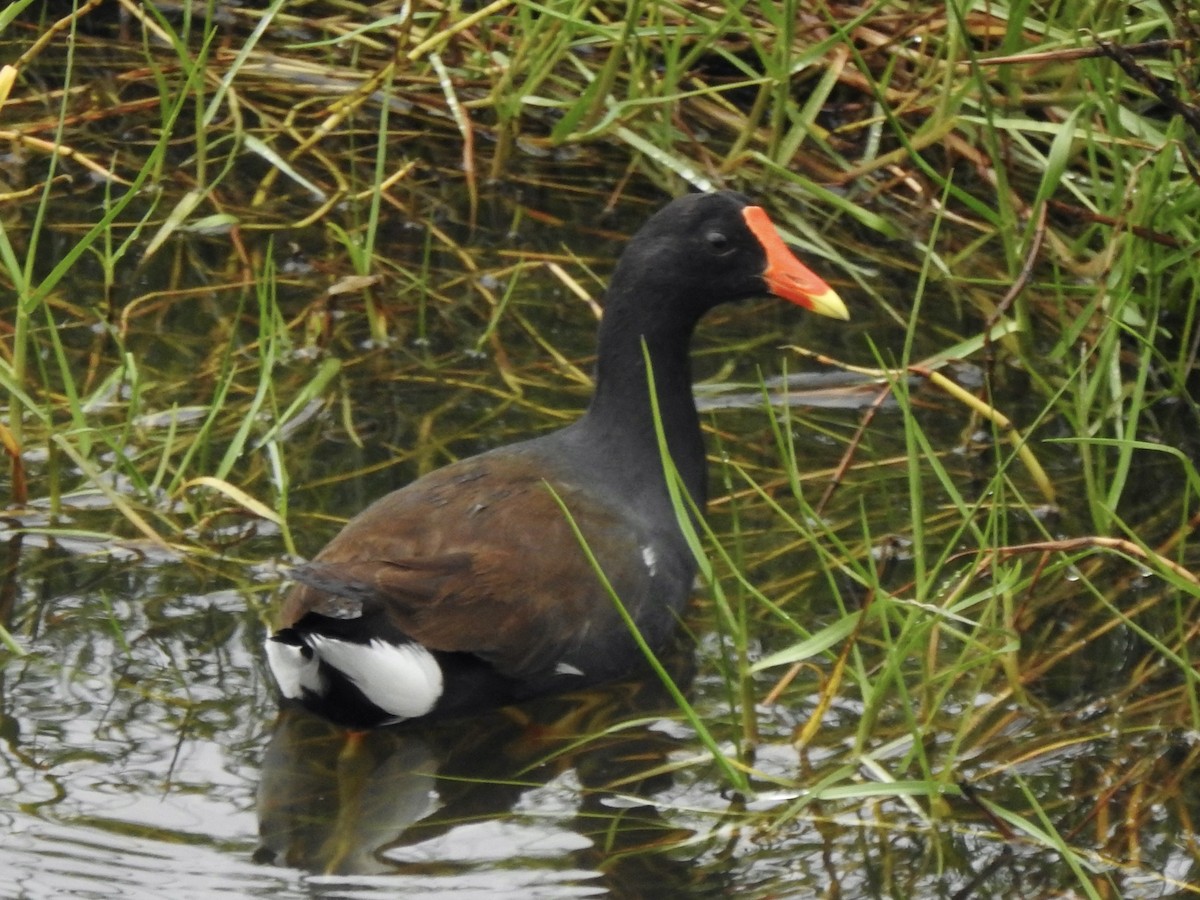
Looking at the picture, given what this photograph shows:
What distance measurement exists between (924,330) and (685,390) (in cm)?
89

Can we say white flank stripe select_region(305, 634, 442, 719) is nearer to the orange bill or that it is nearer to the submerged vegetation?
the submerged vegetation

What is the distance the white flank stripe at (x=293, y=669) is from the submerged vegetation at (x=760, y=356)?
9cm

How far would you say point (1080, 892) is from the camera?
263cm

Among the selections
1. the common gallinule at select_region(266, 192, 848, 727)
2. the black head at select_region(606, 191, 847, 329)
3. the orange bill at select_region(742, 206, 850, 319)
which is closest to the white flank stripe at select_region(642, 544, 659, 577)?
the common gallinule at select_region(266, 192, 848, 727)

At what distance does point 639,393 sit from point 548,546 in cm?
43

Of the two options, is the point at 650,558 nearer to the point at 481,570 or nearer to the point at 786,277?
Result: the point at 481,570

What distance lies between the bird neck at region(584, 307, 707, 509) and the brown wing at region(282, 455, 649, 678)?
21cm

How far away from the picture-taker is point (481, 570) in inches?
120

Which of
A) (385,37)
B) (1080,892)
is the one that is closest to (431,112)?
(385,37)

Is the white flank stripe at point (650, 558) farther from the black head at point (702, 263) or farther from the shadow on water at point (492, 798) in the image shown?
the black head at point (702, 263)

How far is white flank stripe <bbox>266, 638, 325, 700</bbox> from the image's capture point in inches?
115

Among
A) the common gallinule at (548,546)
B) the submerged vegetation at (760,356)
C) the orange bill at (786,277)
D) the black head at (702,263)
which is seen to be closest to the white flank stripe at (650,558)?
the common gallinule at (548,546)

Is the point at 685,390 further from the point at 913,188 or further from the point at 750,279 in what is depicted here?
the point at 913,188

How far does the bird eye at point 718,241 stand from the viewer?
3.43 meters
